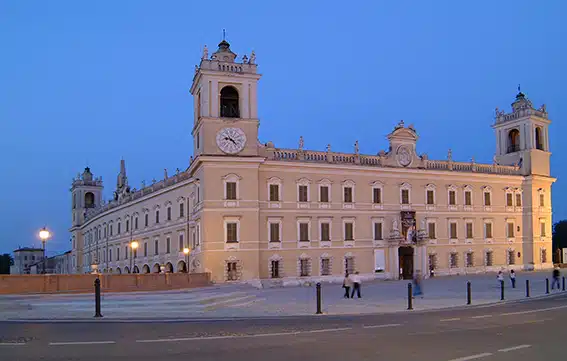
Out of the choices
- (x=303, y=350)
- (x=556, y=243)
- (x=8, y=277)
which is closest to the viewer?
(x=303, y=350)

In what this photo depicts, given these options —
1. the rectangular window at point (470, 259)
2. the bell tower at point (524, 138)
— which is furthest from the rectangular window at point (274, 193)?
the bell tower at point (524, 138)

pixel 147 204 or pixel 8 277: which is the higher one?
pixel 147 204

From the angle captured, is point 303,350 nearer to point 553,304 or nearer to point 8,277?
point 553,304

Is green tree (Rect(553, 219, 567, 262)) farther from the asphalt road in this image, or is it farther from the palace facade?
the asphalt road

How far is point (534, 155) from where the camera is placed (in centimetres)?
6253

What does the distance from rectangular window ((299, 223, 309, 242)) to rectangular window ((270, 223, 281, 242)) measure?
6.80 feet

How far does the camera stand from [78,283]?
2906 cm

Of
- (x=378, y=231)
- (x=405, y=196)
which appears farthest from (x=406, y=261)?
(x=405, y=196)

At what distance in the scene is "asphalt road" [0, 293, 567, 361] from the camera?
12.2m

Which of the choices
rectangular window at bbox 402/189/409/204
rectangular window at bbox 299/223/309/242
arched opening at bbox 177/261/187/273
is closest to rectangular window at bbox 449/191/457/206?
rectangular window at bbox 402/189/409/204

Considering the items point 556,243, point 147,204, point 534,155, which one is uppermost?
point 534,155

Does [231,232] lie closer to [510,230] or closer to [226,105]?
[226,105]

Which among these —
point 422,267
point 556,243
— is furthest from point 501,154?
point 556,243

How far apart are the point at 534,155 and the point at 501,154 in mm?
3572
